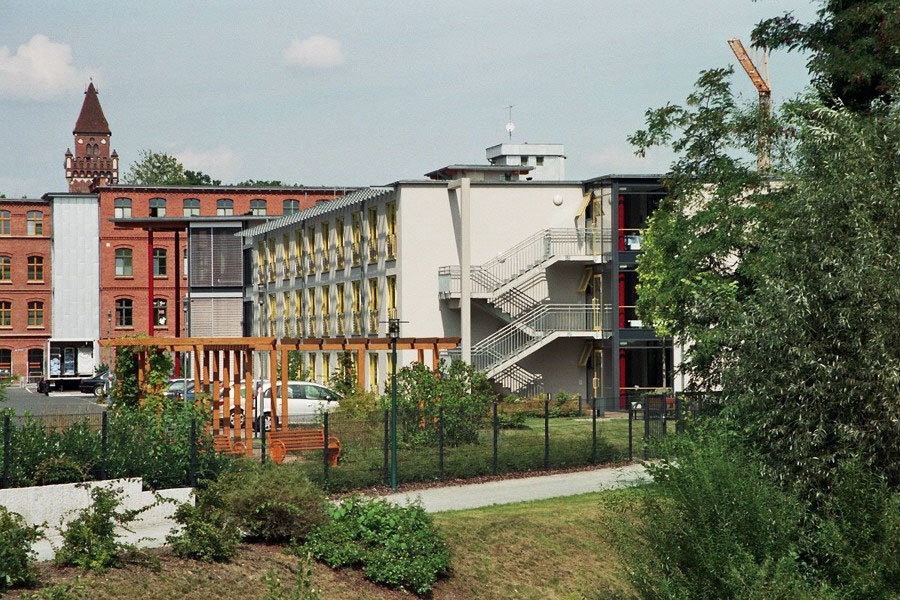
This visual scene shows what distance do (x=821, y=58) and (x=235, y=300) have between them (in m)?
53.0

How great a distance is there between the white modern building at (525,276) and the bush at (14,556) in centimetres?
3315

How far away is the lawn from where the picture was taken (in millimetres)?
15883

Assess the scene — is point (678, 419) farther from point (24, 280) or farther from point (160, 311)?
point (24, 280)

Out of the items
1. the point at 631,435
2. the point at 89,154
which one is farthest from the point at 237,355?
the point at 89,154

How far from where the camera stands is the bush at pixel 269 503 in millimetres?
18609

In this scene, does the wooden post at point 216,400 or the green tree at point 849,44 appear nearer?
the green tree at point 849,44

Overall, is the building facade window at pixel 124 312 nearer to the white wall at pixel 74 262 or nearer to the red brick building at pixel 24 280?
the white wall at pixel 74 262

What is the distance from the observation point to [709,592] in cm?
1606

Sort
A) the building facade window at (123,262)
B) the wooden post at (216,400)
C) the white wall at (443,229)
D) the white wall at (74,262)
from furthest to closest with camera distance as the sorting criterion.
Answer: the white wall at (74,262), the building facade window at (123,262), the white wall at (443,229), the wooden post at (216,400)

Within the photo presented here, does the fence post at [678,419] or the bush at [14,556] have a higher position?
the fence post at [678,419]

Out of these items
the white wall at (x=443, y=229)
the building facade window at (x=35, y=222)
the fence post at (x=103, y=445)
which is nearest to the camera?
the fence post at (x=103, y=445)

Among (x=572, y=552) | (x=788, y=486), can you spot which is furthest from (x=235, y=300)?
(x=788, y=486)

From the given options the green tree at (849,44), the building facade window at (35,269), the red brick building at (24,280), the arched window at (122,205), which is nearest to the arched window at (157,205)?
the arched window at (122,205)

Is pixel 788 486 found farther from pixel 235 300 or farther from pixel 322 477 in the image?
pixel 235 300
